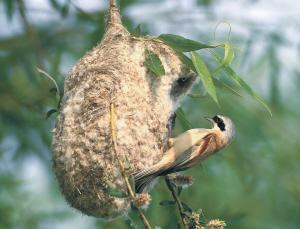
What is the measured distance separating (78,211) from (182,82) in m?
1.01

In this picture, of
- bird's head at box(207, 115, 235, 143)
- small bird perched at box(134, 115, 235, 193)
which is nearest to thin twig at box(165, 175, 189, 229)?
small bird perched at box(134, 115, 235, 193)

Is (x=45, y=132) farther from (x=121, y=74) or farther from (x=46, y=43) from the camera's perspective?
(x=121, y=74)

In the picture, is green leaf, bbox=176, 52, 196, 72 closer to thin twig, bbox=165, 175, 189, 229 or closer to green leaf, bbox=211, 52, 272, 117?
green leaf, bbox=211, 52, 272, 117

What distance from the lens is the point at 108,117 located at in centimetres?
422

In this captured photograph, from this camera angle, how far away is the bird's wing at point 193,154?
436 cm

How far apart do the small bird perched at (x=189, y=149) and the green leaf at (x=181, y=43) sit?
1.62 ft

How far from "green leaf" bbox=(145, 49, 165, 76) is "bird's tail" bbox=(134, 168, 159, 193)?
1.74ft

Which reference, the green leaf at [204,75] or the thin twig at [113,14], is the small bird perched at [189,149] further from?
the thin twig at [113,14]

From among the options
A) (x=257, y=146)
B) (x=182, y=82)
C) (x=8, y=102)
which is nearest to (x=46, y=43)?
(x=8, y=102)

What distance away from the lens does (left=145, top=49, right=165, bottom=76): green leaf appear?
4.43 meters

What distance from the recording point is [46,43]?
8.25 meters

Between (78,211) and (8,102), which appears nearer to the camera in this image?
(78,211)

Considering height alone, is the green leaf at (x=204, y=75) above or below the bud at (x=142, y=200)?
above

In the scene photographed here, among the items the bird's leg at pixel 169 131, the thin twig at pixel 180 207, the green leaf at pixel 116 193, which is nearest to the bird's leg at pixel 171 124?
the bird's leg at pixel 169 131
